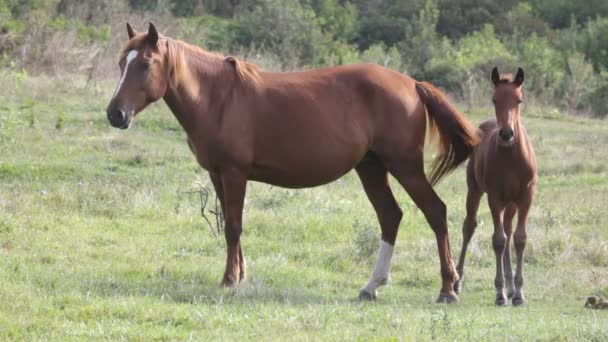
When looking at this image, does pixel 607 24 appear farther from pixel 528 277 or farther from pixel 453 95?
pixel 528 277

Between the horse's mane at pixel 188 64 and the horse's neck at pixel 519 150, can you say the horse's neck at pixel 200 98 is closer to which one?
the horse's mane at pixel 188 64

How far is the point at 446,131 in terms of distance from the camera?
9.25 meters

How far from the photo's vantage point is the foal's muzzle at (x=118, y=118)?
8.27m

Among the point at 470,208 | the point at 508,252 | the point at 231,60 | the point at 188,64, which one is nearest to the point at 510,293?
the point at 508,252

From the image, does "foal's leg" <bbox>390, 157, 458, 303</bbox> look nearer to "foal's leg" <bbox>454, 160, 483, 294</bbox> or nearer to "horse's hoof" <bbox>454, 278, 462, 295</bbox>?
"horse's hoof" <bbox>454, 278, 462, 295</bbox>

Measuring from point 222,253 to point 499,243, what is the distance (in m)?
2.64

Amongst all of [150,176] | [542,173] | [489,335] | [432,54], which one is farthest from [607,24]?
[489,335]

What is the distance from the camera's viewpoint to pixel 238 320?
7.11 meters

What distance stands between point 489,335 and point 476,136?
279 centimetres

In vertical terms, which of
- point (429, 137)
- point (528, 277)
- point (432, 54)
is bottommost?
point (432, 54)

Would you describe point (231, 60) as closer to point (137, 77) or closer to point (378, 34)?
point (137, 77)

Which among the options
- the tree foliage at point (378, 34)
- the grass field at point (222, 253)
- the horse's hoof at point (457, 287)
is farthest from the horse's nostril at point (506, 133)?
the tree foliage at point (378, 34)

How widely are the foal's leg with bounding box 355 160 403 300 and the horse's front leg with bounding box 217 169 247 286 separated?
117 centimetres

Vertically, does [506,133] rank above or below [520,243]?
above
